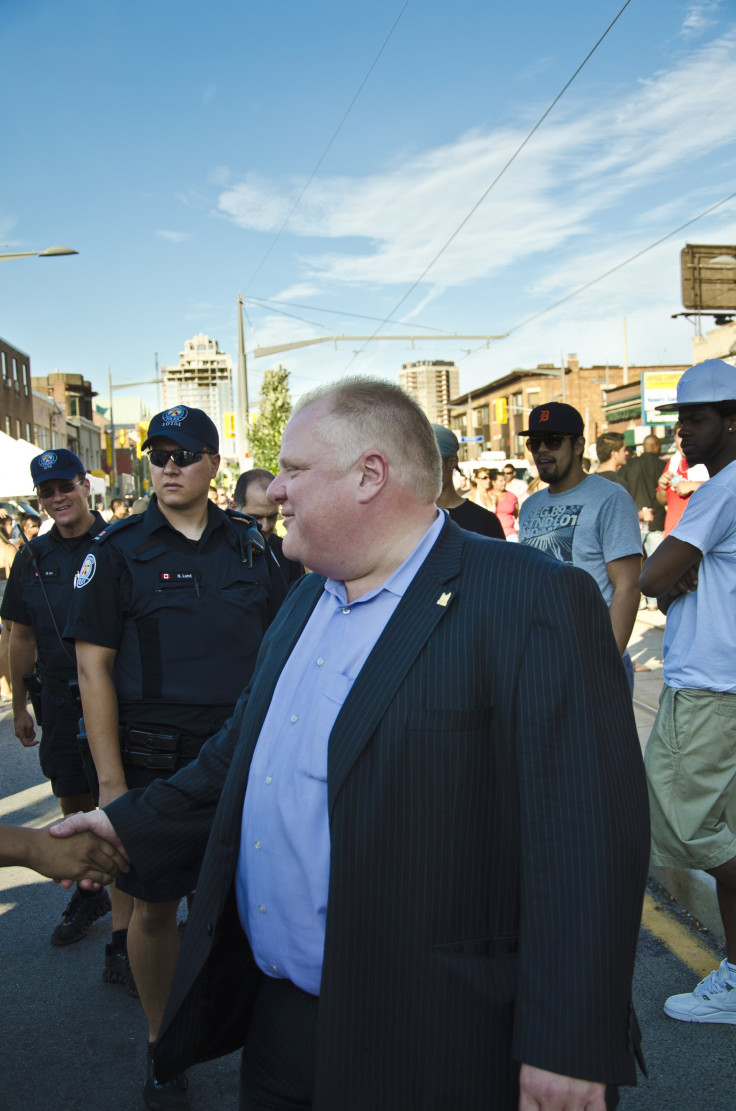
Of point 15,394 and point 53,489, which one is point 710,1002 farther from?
point 15,394

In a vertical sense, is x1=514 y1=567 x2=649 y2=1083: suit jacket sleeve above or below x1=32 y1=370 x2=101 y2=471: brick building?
below

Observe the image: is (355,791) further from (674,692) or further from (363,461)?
(674,692)

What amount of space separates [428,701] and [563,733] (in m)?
0.23

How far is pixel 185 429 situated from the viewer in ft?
10.8

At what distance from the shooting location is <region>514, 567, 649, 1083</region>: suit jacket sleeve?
136cm

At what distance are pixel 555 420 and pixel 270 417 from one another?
4001 centimetres

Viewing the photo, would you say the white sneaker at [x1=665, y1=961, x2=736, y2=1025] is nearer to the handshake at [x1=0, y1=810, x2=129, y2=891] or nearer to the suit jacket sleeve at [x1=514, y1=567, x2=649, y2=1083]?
the suit jacket sleeve at [x1=514, y1=567, x2=649, y2=1083]

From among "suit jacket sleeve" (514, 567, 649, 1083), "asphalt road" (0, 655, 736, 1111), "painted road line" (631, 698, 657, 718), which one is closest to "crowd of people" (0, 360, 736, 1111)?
"suit jacket sleeve" (514, 567, 649, 1083)

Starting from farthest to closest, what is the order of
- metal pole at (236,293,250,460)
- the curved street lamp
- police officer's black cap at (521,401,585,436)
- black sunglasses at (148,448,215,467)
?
metal pole at (236,293,250,460) → the curved street lamp → police officer's black cap at (521,401,585,436) → black sunglasses at (148,448,215,467)

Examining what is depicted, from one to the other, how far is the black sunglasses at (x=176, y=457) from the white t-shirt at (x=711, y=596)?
179 centimetres

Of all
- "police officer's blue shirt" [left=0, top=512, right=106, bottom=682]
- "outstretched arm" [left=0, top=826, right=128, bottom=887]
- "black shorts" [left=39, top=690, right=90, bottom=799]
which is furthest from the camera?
"police officer's blue shirt" [left=0, top=512, right=106, bottom=682]

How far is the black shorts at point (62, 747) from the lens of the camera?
4.09 meters

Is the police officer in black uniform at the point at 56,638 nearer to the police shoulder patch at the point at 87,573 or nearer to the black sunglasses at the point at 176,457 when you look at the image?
the police shoulder patch at the point at 87,573

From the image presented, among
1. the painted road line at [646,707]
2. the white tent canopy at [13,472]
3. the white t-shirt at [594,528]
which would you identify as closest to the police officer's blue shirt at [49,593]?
the white t-shirt at [594,528]
